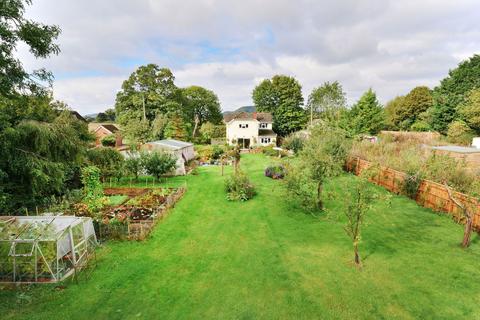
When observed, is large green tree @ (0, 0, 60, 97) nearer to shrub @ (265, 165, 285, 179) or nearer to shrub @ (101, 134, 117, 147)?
shrub @ (265, 165, 285, 179)

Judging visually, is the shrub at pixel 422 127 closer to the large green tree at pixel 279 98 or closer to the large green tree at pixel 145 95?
the large green tree at pixel 279 98

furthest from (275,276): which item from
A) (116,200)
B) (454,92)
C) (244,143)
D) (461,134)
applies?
(454,92)

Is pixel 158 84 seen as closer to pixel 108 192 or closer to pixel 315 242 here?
pixel 108 192

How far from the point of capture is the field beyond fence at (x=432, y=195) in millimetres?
11381

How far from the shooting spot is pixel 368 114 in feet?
126

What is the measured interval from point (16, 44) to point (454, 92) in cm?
5325

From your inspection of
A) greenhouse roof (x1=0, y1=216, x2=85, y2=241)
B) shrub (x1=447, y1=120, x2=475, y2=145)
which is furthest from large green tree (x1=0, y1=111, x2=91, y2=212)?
shrub (x1=447, y1=120, x2=475, y2=145)

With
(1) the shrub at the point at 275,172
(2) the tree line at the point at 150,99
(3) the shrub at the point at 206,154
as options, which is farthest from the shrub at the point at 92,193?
(2) the tree line at the point at 150,99

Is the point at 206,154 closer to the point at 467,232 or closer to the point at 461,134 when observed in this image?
the point at 467,232

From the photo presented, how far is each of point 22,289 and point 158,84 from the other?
42439mm

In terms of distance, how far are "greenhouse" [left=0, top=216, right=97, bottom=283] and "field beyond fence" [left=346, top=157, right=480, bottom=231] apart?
11.1 metres

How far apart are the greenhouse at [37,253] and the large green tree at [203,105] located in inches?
2134

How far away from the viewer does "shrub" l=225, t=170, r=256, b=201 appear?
16906 mm

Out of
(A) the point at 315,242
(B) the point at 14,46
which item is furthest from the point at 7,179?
(A) the point at 315,242
